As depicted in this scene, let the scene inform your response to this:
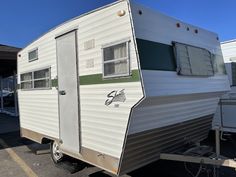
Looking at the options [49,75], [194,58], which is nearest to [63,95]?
[49,75]

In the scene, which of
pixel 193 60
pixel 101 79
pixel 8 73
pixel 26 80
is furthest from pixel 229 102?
pixel 8 73

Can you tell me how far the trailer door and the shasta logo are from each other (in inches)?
37.9

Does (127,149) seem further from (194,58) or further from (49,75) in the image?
(49,75)

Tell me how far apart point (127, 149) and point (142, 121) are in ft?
1.52

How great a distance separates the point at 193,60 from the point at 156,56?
1.12 metres

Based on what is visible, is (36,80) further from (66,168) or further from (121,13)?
(121,13)

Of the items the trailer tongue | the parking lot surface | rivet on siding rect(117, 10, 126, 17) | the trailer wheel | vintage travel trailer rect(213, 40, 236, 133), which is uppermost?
rivet on siding rect(117, 10, 126, 17)

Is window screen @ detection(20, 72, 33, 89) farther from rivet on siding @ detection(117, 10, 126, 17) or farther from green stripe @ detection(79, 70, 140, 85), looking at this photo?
rivet on siding @ detection(117, 10, 126, 17)

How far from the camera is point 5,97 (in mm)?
26609

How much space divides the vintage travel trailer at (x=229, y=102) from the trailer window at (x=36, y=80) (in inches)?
169

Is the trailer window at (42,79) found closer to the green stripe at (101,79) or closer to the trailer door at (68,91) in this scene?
the trailer door at (68,91)

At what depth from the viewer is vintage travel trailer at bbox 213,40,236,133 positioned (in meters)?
7.36

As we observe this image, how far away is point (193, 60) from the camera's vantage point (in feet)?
16.7

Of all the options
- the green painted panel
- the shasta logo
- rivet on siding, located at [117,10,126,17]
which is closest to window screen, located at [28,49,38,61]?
the shasta logo
